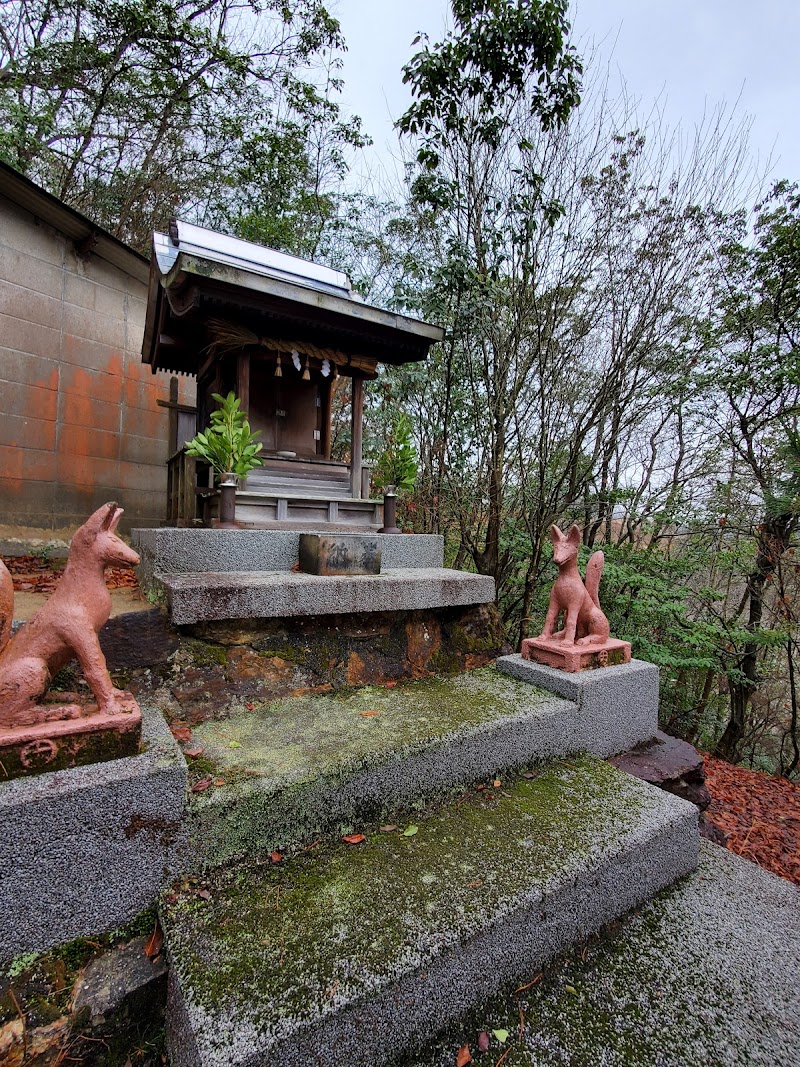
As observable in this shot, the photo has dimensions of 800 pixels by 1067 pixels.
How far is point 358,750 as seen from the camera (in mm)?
2037

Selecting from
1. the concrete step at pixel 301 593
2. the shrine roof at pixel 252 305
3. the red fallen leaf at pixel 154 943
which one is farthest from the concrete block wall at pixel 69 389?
the red fallen leaf at pixel 154 943

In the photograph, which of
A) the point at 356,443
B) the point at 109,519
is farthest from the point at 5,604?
the point at 356,443

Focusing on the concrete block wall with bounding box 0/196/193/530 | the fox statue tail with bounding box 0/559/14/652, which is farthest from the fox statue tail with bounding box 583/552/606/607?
the concrete block wall with bounding box 0/196/193/530

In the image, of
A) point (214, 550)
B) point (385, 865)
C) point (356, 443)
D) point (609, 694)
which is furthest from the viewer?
point (356, 443)

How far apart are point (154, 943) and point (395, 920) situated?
776 mm

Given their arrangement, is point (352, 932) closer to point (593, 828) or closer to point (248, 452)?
point (593, 828)

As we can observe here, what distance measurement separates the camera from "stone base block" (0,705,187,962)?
55.2 inches

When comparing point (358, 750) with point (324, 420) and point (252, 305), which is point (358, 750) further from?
point (324, 420)

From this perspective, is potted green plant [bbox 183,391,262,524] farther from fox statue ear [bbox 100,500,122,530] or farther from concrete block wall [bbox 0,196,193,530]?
concrete block wall [bbox 0,196,193,530]

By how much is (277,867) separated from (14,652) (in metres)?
1.19

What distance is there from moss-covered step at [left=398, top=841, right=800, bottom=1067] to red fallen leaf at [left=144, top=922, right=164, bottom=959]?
0.83 meters

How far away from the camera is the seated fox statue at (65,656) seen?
5.00 feet

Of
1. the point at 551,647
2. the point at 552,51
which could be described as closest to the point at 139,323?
the point at 552,51

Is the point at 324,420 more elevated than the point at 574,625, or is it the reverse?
the point at 324,420
